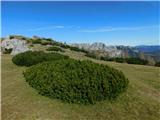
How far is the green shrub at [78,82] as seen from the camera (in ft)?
41.0

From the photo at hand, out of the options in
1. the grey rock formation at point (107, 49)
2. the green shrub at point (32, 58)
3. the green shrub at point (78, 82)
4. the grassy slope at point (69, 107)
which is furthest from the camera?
the grey rock formation at point (107, 49)

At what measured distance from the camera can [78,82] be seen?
1252 centimetres

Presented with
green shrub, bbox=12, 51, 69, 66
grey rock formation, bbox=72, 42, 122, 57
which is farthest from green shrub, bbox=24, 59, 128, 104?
grey rock formation, bbox=72, 42, 122, 57

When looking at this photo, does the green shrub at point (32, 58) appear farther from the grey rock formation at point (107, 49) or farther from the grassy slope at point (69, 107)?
the grey rock formation at point (107, 49)

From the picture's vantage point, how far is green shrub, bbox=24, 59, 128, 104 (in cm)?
1250

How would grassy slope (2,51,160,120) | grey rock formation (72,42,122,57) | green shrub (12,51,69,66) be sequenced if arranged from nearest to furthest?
1. grassy slope (2,51,160,120)
2. green shrub (12,51,69,66)
3. grey rock formation (72,42,122,57)

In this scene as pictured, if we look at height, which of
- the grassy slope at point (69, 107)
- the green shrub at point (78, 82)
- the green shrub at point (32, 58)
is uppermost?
the green shrub at point (32, 58)

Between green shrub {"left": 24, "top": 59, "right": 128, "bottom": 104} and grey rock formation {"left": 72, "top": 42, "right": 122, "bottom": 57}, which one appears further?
grey rock formation {"left": 72, "top": 42, "right": 122, "bottom": 57}

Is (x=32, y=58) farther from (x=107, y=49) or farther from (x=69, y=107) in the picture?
(x=107, y=49)

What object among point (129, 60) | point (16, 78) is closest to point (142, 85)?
point (16, 78)

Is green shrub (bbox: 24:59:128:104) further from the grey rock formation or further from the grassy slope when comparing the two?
the grey rock formation

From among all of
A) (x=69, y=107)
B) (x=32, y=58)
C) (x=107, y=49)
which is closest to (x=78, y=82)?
(x=69, y=107)

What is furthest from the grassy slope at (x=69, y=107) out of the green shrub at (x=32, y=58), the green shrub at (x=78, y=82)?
the green shrub at (x=32, y=58)

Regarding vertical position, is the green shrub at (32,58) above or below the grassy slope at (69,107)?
above
